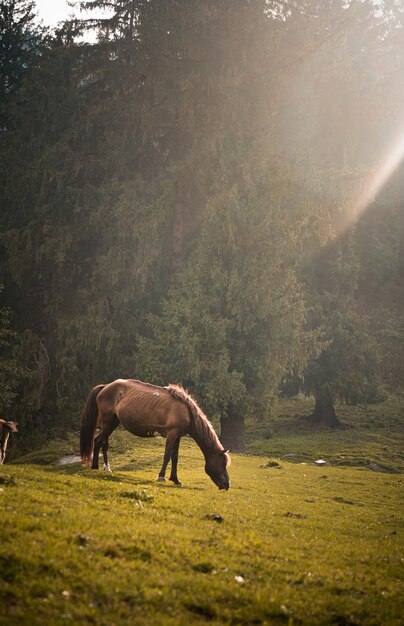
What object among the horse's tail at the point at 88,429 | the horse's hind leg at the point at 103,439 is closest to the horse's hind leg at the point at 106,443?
the horse's hind leg at the point at 103,439

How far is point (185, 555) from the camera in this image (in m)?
8.16

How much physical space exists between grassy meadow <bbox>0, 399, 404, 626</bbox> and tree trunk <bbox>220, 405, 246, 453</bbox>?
12404mm

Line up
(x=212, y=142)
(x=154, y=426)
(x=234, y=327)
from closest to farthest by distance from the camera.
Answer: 1. (x=154, y=426)
2. (x=234, y=327)
3. (x=212, y=142)

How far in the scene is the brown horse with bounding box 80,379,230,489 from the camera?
51.0ft

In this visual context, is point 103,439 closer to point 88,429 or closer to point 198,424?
point 88,429

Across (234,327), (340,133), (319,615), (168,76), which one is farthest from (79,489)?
(340,133)

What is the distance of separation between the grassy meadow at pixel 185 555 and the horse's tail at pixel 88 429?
20.3 inches

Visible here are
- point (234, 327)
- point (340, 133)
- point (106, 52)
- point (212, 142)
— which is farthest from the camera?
point (340, 133)

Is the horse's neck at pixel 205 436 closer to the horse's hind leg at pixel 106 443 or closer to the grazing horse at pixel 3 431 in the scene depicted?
the horse's hind leg at pixel 106 443

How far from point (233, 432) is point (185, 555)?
22.0 m

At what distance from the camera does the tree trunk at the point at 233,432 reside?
29.7 metres

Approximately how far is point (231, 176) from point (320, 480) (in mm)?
16028

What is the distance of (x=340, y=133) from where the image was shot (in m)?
36.4

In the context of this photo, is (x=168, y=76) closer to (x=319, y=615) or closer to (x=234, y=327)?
(x=234, y=327)
